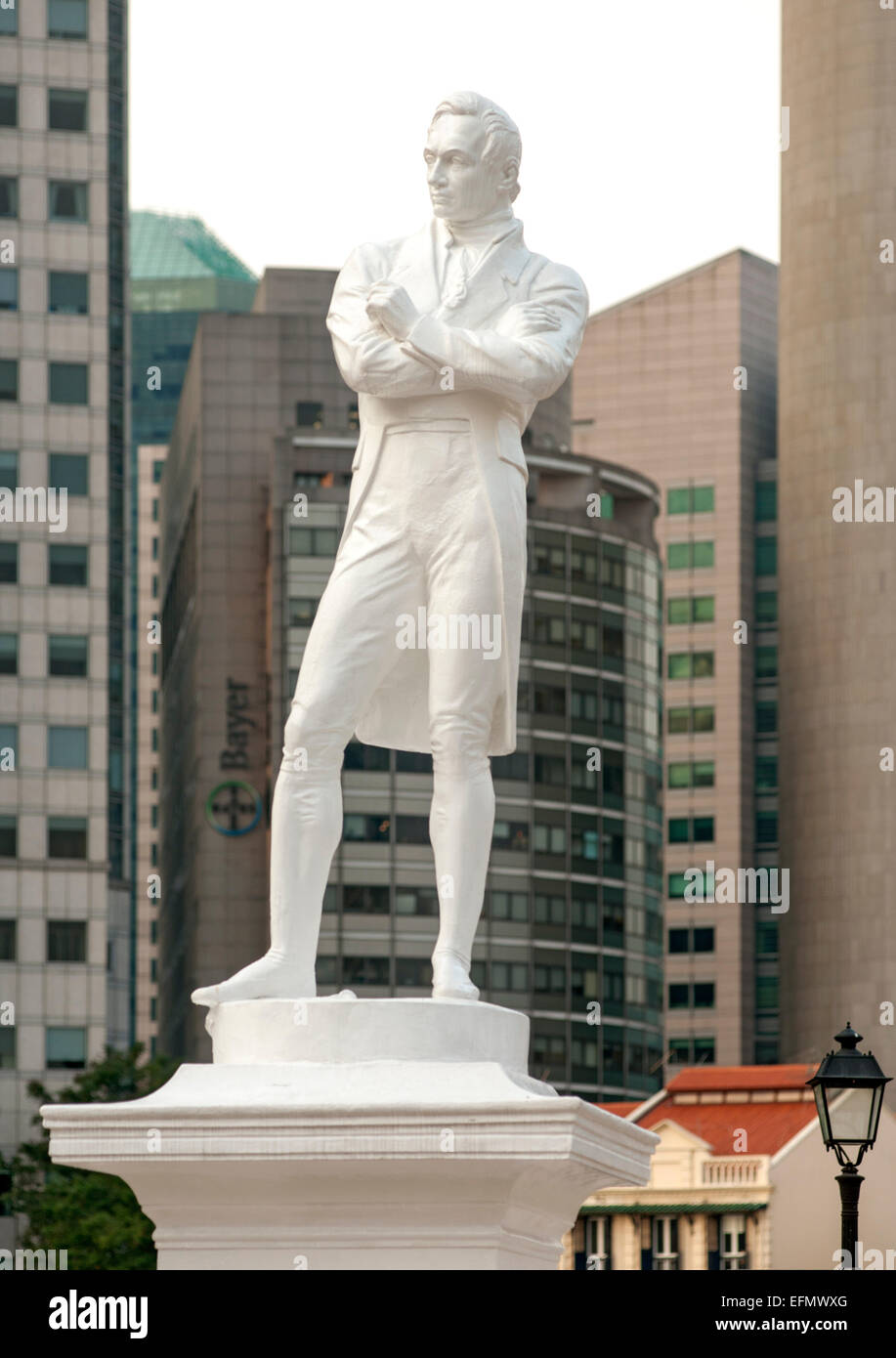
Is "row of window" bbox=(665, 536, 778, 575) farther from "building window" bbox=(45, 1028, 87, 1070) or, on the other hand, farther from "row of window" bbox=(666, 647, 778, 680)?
"building window" bbox=(45, 1028, 87, 1070)

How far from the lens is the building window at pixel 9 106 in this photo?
82938 mm

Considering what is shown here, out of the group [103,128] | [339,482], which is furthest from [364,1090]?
[339,482]

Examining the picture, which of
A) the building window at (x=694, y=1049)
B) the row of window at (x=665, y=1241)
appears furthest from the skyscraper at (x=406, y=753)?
the row of window at (x=665, y=1241)

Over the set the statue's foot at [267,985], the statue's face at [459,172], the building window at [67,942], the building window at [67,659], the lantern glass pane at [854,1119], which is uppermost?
the building window at [67,659]

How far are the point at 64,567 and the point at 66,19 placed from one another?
16416 mm

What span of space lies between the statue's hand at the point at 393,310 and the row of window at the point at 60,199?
72.0 metres

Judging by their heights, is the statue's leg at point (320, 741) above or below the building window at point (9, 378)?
below

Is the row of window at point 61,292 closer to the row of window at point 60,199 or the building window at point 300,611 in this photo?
the row of window at point 60,199

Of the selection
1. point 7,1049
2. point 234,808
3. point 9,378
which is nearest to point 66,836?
point 7,1049

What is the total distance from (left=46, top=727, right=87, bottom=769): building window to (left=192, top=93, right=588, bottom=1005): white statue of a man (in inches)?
2689

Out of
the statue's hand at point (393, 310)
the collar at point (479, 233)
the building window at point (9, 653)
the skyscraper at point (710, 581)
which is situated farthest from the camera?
the skyscraper at point (710, 581)

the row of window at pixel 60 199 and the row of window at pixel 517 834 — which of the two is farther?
the row of window at pixel 517 834

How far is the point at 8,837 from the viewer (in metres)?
81.0

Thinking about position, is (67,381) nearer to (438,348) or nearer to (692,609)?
(692,609)
